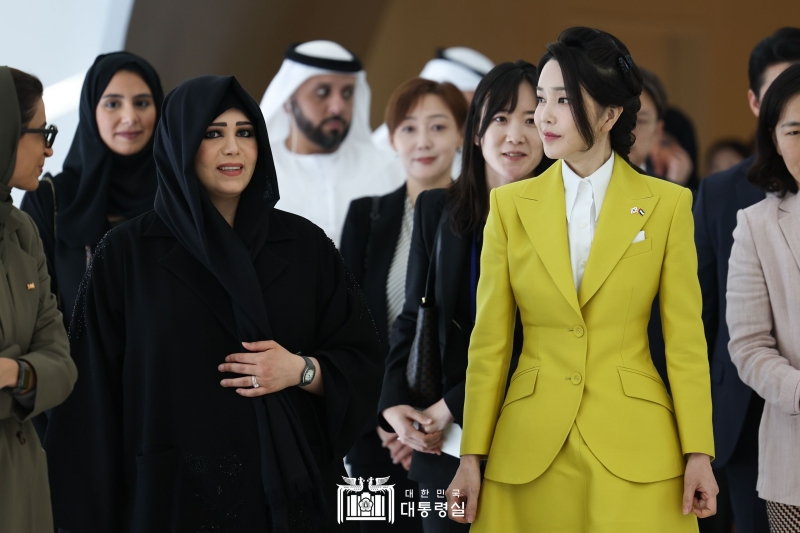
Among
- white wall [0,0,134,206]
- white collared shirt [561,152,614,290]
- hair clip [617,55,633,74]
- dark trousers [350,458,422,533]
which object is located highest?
white wall [0,0,134,206]

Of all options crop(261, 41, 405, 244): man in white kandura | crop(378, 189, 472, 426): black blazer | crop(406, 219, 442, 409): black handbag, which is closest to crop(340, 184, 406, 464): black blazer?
crop(378, 189, 472, 426): black blazer

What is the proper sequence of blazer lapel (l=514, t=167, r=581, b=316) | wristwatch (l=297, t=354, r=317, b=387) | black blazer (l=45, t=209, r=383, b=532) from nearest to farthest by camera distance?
blazer lapel (l=514, t=167, r=581, b=316), black blazer (l=45, t=209, r=383, b=532), wristwatch (l=297, t=354, r=317, b=387)

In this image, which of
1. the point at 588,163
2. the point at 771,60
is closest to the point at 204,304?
the point at 588,163

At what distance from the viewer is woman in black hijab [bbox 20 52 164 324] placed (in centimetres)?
359

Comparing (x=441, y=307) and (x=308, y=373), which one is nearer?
(x=308, y=373)

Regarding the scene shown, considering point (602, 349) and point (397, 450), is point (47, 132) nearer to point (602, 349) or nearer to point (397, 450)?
Result: point (602, 349)

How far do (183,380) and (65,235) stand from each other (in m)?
1.44

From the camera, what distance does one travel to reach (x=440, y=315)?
9.62 feet

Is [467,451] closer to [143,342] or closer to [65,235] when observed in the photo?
[143,342]

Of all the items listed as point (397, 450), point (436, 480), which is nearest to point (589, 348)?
point (436, 480)

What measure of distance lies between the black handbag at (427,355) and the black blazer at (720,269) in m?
1.04

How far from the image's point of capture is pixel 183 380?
2.39m

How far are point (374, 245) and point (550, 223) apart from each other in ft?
5.70

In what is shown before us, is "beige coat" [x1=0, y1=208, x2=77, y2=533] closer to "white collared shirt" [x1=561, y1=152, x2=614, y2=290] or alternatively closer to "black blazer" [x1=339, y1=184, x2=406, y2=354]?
"white collared shirt" [x1=561, y1=152, x2=614, y2=290]
